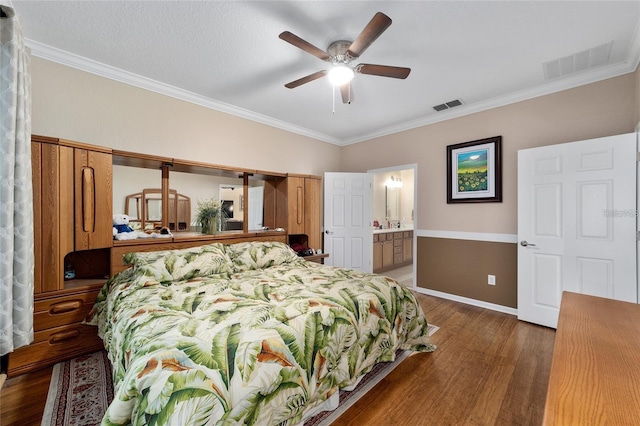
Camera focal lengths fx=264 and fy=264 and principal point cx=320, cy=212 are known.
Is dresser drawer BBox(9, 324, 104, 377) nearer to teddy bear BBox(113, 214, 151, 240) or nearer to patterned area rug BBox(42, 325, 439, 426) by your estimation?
patterned area rug BBox(42, 325, 439, 426)

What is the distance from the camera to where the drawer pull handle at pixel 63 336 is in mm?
2123

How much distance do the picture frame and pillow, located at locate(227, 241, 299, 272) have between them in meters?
2.45

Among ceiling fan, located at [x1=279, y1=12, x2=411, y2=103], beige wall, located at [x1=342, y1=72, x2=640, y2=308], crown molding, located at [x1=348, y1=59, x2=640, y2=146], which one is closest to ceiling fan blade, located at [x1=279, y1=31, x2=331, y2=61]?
ceiling fan, located at [x1=279, y1=12, x2=411, y2=103]

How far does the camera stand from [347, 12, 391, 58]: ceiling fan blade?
158 centimetres

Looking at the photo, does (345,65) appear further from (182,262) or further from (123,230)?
(123,230)

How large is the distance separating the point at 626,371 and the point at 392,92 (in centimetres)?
299

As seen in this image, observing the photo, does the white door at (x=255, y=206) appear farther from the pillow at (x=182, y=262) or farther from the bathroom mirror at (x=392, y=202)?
the bathroom mirror at (x=392, y=202)

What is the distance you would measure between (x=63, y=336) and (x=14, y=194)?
1.22 m

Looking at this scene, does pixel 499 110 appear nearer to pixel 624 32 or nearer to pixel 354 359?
pixel 624 32

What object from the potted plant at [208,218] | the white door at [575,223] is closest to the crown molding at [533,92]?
the white door at [575,223]

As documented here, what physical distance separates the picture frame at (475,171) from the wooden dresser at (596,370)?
2.42 m

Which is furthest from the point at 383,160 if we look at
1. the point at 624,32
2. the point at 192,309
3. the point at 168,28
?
the point at 192,309

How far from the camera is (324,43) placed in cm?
224

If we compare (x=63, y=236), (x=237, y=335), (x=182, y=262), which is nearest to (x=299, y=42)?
(x=237, y=335)
